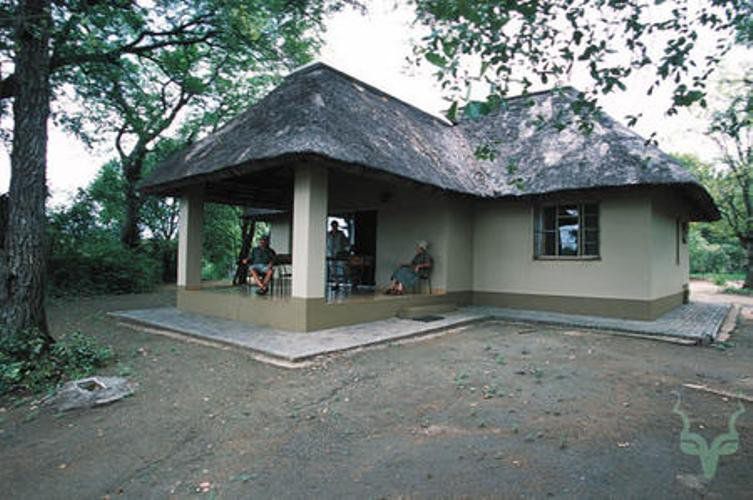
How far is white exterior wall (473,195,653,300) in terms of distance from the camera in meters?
8.16

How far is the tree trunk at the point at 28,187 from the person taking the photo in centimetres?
471

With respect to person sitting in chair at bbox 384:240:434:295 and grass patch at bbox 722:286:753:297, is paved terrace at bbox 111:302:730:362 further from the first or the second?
grass patch at bbox 722:286:753:297

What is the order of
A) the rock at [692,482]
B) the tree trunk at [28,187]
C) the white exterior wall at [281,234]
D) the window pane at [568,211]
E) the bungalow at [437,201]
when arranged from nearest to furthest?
the rock at [692,482] → the tree trunk at [28,187] → the bungalow at [437,201] → the window pane at [568,211] → the white exterior wall at [281,234]

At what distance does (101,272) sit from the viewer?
1292 cm

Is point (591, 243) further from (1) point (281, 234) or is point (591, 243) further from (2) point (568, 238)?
(1) point (281, 234)

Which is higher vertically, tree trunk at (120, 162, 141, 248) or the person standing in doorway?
tree trunk at (120, 162, 141, 248)

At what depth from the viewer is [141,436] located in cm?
313

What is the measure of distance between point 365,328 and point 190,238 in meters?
4.60

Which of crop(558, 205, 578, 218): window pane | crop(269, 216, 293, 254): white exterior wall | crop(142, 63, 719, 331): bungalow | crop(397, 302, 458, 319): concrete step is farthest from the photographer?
crop(269, 216, 293, 254): white exterior wall

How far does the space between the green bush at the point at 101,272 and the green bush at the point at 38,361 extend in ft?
27.7

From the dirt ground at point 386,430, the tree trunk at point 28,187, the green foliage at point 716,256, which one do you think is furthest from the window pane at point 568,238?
the green foliage at point 716,256

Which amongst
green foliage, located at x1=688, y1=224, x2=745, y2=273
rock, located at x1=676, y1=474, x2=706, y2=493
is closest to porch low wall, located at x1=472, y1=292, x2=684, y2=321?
rock, located at x1=676, y1=474, x2=706, y2=493

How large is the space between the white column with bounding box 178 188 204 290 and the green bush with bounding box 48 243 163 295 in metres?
5.66

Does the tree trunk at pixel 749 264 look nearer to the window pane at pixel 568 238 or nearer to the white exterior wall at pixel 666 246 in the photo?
the white exterior wall at pixel 666 246
